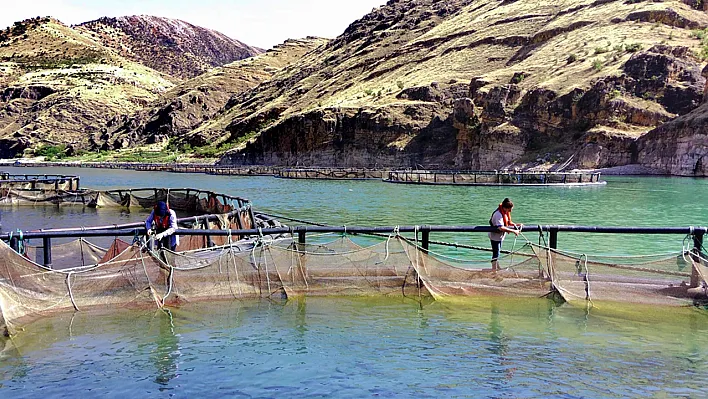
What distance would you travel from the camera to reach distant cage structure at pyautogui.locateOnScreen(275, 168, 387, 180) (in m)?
83.9

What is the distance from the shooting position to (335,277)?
11.9 meters

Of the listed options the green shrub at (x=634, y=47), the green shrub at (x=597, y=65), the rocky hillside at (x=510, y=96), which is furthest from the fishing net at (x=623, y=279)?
the green shrub at (x=634, y=47)

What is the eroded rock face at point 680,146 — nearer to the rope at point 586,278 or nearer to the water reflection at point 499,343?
the rope at point 586,278

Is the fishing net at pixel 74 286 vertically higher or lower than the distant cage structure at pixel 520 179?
lower

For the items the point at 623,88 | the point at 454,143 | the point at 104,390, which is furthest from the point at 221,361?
the point at 454,143

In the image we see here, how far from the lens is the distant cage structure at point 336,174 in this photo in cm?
8388

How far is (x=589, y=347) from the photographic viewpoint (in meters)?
9.32

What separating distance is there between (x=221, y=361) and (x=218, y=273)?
288cm

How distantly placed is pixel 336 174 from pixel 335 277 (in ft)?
246

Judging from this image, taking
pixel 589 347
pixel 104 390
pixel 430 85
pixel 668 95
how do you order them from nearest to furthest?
pixel 104 390
pixel 589 347
pixel 668 95
pixel 430 85

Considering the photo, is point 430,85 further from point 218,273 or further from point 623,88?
point 218,273

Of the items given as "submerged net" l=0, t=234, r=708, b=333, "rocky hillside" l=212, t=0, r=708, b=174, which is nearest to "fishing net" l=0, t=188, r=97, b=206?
"submerged net" l=0, t=234, r=708, b=333

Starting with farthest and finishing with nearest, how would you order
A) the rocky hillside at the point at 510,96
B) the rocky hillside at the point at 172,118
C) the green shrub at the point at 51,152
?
the green shrub at the point at 51,152 < the rocky hillside at the point at 172,118 < the rocky hillside at the point at 510,96

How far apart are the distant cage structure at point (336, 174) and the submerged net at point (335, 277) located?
69.6 metres
